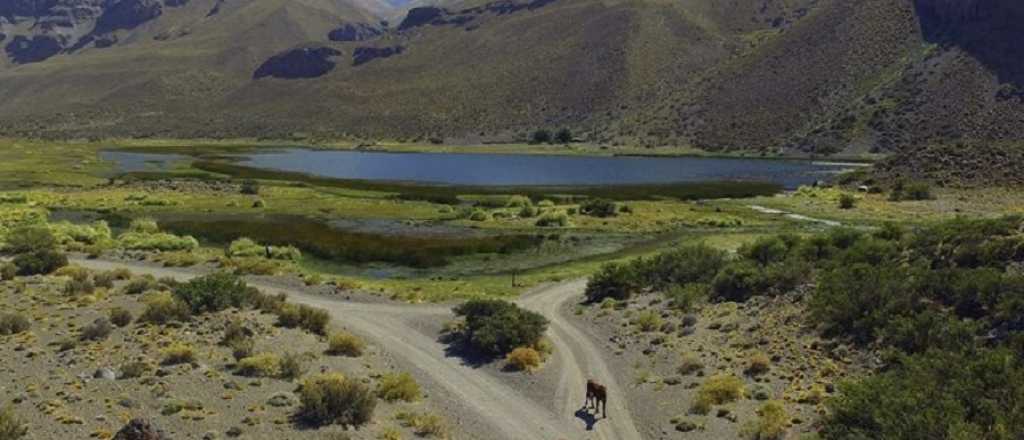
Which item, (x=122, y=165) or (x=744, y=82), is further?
(x=744, y=82)

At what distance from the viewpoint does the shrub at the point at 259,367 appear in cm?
2169

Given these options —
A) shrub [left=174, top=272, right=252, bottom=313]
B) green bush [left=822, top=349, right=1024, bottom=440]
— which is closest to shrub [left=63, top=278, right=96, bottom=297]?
shrub [left=174, top=272, right=252, bottom=313]

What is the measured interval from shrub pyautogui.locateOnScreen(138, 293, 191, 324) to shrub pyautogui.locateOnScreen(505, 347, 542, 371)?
1163 cm

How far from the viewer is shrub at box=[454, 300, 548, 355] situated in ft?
82.5

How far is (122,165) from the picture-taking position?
12388 cm

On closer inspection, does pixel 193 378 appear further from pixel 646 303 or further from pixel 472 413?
pixel 646 303

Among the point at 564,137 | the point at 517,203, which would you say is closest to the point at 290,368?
the point at 517,203

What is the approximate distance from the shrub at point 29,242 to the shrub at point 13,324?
1622 centimetres

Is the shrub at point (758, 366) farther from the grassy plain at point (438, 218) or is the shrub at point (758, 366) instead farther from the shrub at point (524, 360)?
the grassy plain at point (438, 218)

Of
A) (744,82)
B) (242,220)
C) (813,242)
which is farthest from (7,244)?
(744,82)

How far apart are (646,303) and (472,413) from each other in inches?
511

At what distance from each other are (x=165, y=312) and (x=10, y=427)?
10678 mm

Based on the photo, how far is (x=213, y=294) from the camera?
28.1 metres

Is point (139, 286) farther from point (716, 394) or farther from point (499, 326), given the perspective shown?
point (716, 394)
